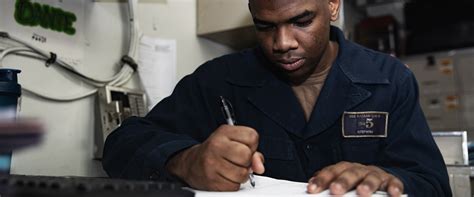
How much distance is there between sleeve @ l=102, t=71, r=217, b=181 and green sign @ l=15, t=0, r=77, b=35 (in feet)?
0.99

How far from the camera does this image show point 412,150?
817 mm

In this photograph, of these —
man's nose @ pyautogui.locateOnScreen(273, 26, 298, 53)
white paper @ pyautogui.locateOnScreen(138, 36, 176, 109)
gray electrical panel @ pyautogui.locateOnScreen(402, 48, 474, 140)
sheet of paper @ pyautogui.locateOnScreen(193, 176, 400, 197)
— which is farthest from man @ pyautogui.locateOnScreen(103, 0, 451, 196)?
gray electrical panel @ pyautogui.locateOnScreen(402, 48, 474, 140)

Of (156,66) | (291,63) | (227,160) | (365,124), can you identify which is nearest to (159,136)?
(227,160)

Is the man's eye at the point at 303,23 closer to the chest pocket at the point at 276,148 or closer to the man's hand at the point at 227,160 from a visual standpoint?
the chest pocket at the point at 276,148

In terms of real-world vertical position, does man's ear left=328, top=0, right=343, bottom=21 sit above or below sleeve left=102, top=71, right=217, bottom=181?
above

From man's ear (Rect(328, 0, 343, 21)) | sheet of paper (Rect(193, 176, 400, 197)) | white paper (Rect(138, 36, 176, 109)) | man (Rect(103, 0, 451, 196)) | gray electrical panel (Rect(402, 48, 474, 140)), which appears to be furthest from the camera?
gray electrical panel (Rect(402, 48, 474, 140))

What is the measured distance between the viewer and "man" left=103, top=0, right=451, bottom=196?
0.77 metres

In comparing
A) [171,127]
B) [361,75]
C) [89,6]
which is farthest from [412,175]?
[89,6]

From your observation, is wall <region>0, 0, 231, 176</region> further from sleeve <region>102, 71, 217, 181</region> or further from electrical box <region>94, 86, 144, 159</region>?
sleeve <region>102, 71, 217, 181</region>

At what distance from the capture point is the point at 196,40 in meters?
1.44

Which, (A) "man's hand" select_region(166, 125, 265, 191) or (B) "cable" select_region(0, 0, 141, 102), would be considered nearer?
(A) "man's hand" select_region(166, 125, 265, 191)

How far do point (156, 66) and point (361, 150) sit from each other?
65cm

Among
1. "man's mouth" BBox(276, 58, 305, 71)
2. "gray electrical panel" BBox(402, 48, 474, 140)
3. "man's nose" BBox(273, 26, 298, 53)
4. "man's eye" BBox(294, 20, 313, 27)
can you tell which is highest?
"man's eye" BBox(294, 20, 313, 27)

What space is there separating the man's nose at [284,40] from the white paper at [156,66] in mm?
489
